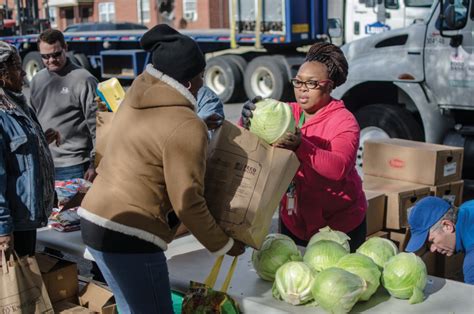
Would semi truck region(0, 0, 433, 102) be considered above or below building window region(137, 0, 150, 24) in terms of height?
below

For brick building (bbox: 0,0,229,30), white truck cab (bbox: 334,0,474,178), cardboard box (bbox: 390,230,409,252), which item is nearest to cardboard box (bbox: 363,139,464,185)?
cardboard box (bbox: 390,230,409,252)

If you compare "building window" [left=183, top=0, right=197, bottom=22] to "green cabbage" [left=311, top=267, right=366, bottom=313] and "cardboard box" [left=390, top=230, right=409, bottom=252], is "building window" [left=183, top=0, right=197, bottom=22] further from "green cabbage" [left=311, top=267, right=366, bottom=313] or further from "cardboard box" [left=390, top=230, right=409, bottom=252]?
"green cabbage" [left=311, top=267, right=366, bottom=313]

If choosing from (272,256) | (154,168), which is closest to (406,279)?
(272,256)

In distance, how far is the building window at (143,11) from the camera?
34.4 metres

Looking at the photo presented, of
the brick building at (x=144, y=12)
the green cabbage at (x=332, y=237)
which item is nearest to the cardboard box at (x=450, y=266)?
the green cabbage at (x=332, y=237)

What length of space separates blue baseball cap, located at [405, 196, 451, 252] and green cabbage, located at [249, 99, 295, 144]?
0.76 metres

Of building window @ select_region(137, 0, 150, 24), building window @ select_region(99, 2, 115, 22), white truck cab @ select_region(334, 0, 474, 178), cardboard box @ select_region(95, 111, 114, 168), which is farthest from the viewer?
building window @ select_region(99, 2, 115, 22)

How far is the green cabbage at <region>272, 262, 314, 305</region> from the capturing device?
2656 millimetres

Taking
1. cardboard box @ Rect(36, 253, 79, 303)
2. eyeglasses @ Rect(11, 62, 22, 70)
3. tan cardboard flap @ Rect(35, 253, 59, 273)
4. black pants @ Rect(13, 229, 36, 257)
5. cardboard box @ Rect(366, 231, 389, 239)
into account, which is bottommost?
cardboard box @ Rect(366, 231, 389, 239)

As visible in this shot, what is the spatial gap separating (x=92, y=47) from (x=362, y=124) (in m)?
12.6

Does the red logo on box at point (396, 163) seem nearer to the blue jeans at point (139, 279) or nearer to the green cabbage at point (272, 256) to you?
the green cabbage at point (272, 256)

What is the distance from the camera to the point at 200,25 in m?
31.5

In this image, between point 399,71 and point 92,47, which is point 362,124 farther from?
point 92,47

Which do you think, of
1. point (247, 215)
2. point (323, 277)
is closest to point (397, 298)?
point (323, 277)
